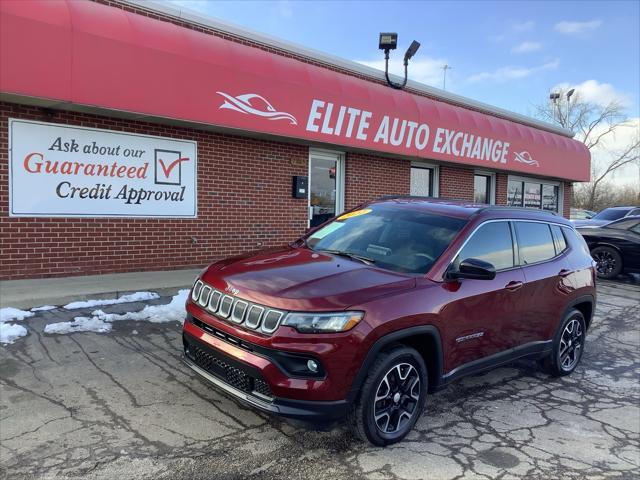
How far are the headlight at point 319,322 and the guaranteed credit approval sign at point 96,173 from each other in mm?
5669

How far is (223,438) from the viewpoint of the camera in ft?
11.2

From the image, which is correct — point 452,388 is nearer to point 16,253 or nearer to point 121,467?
point 121,467

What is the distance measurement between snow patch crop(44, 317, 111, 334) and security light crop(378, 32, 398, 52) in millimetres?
9277

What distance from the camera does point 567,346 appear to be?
5258mm

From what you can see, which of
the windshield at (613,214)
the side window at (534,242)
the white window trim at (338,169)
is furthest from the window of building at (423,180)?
the side window at (534,242)

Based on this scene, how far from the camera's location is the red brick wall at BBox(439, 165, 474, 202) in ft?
46.2

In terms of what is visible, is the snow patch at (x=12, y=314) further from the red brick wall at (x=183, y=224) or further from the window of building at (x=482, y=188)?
the window of building at (x=482, y=188)

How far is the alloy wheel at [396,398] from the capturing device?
3.40 m

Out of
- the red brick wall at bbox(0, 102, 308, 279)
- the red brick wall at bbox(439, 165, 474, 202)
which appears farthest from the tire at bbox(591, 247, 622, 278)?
the red brick wall at bbox(0, 102, 308, 279)

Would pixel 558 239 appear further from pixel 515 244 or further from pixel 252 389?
pixel 252 389

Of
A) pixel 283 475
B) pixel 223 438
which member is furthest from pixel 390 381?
pixel 223 438

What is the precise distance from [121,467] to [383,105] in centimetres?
933

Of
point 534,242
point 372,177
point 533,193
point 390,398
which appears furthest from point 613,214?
point 390,398

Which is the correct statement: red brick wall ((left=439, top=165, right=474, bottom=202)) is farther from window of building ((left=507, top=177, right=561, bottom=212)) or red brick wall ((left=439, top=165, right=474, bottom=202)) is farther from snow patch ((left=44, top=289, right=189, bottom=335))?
snow patch ((left=44, top=289, right=189, bottom=335))
